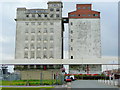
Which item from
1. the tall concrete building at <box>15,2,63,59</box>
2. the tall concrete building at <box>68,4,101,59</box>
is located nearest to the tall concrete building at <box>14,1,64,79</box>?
the tall concrete building at <box>15,2,63,59</box>

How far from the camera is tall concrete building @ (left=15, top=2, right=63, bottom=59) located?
76938 millimetres

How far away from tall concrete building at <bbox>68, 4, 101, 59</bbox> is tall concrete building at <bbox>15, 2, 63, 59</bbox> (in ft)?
13.2

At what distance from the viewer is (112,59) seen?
6594 centimetres

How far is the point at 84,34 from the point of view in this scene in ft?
258

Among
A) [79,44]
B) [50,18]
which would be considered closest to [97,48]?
[79,44]

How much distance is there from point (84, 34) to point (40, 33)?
15.0 m

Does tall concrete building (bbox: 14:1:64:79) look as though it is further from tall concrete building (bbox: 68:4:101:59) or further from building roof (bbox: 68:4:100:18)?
building roof (bbox: 68:4:100:18)

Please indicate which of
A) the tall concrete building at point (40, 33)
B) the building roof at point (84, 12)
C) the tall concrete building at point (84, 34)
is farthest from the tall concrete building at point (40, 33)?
the building roof at point (84, 12)

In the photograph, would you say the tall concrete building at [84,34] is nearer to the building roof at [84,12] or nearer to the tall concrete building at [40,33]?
the building roof at [84,12]

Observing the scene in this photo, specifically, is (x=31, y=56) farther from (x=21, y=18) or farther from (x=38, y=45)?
(x=21, y=18)

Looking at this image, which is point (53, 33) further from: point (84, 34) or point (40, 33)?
point (84, 34)

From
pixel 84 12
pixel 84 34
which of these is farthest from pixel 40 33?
pixel 84 12

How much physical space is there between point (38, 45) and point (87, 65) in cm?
1782

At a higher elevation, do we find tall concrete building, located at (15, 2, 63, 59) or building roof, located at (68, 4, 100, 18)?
building roof, located at (68, 4, 100, 18)
